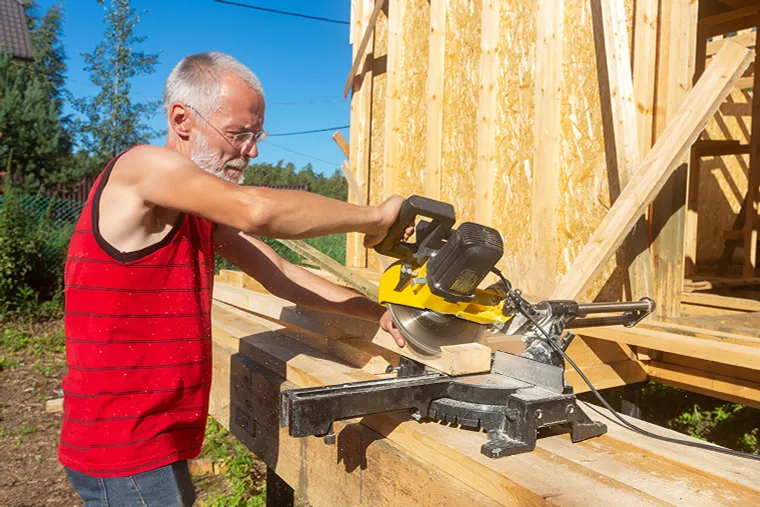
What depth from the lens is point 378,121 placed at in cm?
741

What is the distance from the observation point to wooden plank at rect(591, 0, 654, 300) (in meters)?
4.07

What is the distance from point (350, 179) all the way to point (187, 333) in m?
5.53

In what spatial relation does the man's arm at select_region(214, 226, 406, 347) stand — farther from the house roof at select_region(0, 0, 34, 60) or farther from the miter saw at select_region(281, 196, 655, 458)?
the house roof at select_region(0, 0, 34, 60)

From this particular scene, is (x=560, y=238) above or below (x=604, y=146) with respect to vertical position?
below

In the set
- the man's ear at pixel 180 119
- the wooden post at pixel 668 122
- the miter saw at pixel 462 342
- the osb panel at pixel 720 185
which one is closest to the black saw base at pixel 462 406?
the miter saw at pixel 462 342

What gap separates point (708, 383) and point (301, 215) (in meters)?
3.18

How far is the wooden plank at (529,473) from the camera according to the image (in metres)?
1.31

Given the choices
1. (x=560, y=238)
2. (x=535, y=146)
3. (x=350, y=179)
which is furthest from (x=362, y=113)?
(x=560, y=238)

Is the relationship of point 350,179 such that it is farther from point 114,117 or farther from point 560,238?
point 114,117

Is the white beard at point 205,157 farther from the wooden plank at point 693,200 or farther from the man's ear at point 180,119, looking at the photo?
the wooden plank at point 693,200

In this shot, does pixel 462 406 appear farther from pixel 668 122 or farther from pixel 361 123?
pixel 361 123

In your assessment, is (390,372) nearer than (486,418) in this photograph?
No

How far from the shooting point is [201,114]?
193 centimetres

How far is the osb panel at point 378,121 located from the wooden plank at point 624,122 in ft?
11.1
